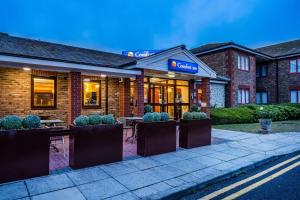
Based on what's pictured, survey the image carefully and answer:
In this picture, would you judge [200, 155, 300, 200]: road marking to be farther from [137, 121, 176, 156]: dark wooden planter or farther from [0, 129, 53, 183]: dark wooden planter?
[0, 129, 53, 183]: dark wooden planter

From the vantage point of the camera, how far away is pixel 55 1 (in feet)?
453

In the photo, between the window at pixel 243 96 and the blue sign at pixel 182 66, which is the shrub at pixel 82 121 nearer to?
the blue sign at pixel 182 66

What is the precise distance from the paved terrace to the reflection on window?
7.23 m

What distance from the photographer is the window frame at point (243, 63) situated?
2209 cm

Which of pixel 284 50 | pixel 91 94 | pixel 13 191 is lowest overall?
pixel 13 191

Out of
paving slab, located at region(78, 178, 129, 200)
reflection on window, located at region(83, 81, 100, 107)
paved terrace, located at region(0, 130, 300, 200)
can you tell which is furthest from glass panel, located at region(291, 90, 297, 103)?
paving slab, located at region(78, 178, 129, 200)

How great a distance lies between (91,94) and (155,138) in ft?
23.9

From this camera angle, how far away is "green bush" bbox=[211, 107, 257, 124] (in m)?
15.5

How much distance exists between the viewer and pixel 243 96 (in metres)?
22.5

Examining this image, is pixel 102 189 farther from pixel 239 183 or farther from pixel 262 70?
pixel 262 70

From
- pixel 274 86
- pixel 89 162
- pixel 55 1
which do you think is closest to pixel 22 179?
pixel 89 162

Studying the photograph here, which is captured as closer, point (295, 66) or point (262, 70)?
point (295, 66)

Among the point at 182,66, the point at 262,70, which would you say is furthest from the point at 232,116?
the point at 262,70

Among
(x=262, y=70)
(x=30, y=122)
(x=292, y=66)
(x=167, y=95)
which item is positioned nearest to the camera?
(x=30, y=122)
